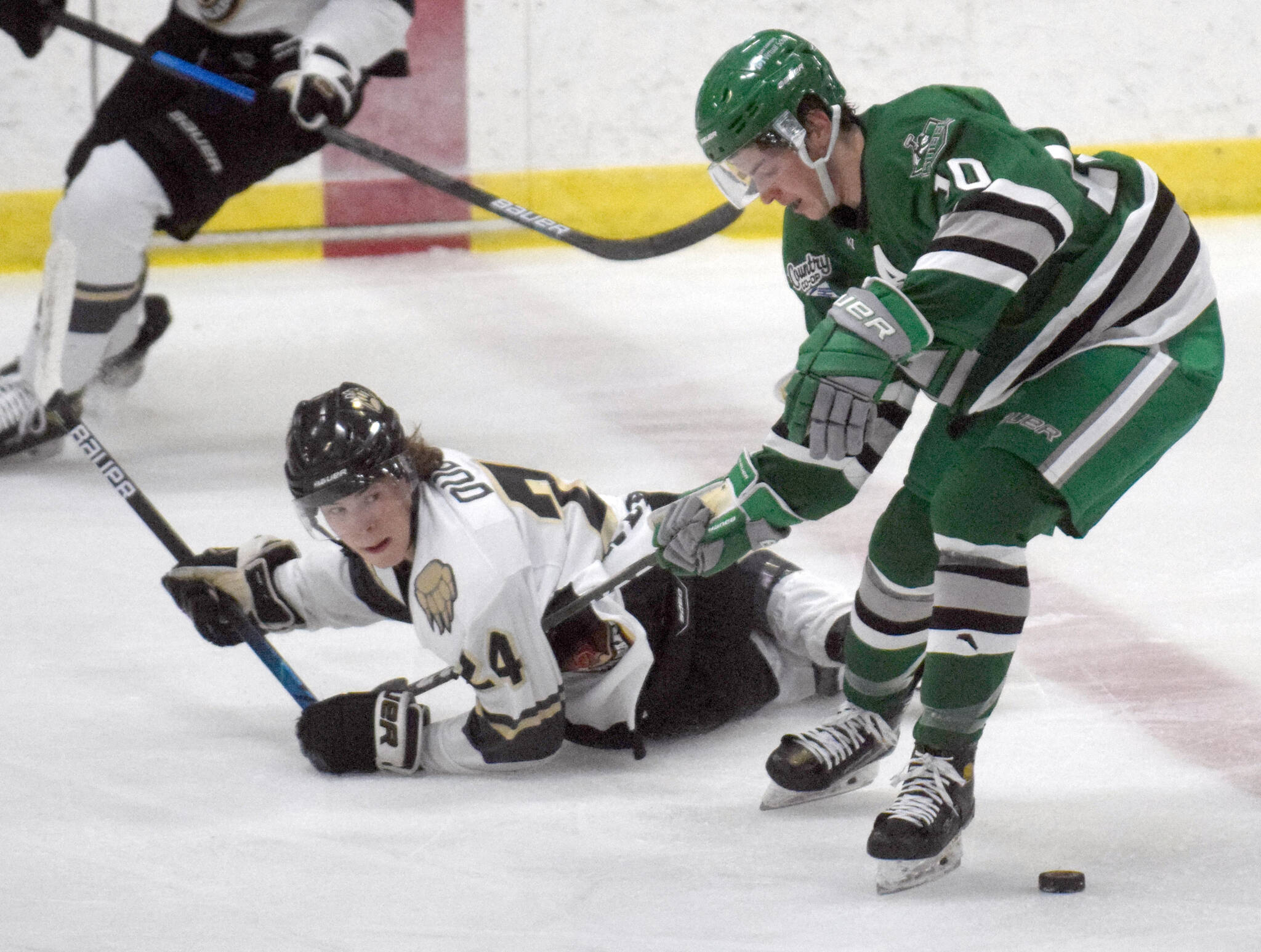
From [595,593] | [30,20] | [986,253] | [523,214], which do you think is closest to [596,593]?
[595,593]

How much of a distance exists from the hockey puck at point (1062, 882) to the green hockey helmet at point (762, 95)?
73cm

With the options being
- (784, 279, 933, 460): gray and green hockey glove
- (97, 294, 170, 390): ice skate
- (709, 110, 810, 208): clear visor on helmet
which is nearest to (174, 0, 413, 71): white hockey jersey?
(97, 294, 170, 390): ice skate

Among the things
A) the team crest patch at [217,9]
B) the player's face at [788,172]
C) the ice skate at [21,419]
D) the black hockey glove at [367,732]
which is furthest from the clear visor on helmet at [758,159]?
the ice skate at [21,419]

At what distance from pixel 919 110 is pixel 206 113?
80.5 inches

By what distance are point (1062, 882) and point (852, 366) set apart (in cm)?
59

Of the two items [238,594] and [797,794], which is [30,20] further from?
[797,794]

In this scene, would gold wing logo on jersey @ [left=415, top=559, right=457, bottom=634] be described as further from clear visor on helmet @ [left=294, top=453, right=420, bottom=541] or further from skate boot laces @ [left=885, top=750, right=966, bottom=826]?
skate boot laces @ [left=885, top=750, right=966, bottom=826]

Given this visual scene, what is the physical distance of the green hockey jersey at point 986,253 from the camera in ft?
5.47

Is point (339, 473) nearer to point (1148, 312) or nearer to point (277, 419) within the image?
point (1148, 312)

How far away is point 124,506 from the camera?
334 centimetres

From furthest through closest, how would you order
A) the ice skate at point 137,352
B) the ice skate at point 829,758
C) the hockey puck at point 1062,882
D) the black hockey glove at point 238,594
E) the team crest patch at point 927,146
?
the ice skate at point 137,352 < the black hockey glove at point 238,594 < the ice skate at point 829,758 < the hockey puck at point 1062,882 < the team crest patch at point 927,146

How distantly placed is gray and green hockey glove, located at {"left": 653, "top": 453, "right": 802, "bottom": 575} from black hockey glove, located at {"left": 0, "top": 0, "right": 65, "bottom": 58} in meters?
2.18

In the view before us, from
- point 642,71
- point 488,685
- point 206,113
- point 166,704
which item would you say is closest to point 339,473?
point 488,685

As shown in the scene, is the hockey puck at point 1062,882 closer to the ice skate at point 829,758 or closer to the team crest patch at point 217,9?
the ice skate at point 829,758
